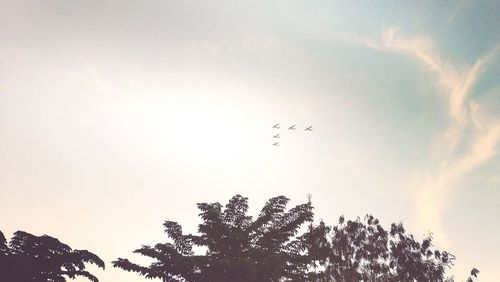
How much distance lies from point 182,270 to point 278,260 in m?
4.62

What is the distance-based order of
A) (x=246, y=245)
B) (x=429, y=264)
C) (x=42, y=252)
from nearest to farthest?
1. (x=42, y=252)
2. (x=246, y=245)
3. (x=429, y=264)

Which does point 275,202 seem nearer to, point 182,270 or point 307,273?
point 307,273

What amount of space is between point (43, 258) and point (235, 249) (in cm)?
812

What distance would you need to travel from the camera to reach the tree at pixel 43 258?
1245 centimetres

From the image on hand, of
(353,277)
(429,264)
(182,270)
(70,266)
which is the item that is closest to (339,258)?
(353,277)

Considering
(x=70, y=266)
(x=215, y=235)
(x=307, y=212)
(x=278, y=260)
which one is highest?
(x=307, y=212)

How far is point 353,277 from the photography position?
85.2 ft

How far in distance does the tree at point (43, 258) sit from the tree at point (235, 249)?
198 cm

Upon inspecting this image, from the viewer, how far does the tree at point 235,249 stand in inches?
616

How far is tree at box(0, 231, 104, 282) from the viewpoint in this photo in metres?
12.5

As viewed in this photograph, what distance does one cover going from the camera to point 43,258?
13531 mm

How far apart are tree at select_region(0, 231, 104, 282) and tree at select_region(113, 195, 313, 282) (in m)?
1.98

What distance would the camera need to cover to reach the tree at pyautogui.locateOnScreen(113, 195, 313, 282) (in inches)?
616

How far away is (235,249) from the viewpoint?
16609 millimetres
